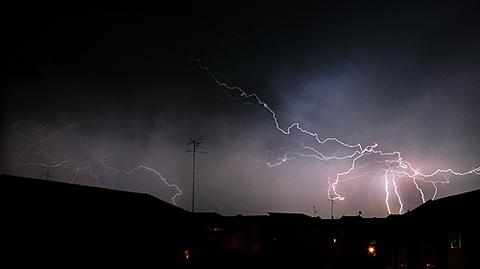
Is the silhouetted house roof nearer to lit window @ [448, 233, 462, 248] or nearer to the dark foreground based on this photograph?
the dark foreground

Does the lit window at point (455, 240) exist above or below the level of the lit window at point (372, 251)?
above

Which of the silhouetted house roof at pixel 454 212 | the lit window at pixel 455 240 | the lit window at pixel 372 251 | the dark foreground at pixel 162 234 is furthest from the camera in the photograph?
the lit window at pixel 372 251

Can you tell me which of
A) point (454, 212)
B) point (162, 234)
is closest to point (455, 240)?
point (454, 212)

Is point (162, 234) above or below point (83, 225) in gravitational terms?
below

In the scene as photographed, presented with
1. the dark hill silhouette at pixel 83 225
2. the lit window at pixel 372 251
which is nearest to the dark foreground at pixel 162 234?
the dark hill silhouette at pixel 83 225

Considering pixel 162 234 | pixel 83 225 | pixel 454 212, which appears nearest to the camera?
pixel 83 225

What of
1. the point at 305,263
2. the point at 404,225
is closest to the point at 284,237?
the point at 305,263

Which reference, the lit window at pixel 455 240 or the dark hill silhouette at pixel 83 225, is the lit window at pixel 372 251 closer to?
the lit window at pixel 455 240

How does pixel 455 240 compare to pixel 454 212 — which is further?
pixel 454 212

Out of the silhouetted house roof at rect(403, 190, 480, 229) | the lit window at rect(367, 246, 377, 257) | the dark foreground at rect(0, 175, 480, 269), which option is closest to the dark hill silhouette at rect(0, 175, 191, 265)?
the dark foreground at rect(0, 175, 480, 269)

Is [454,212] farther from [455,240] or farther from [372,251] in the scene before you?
[372,251]

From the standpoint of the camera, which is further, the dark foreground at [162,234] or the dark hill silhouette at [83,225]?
the dark foreground at [162,234]

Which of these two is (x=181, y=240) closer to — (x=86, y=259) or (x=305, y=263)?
(x=86, y=259)

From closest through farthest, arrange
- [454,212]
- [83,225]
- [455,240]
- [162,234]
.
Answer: [83,225] → [162,234] → [455,240] → [454,212]
